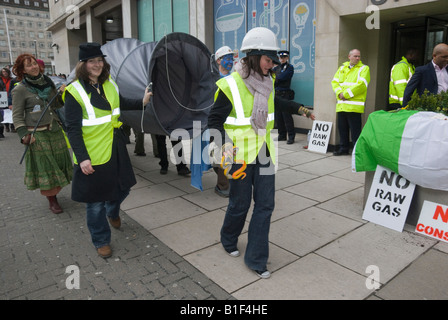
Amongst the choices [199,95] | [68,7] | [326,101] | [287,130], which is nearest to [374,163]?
[199,95]

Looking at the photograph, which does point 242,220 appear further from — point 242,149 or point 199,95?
point 199,95

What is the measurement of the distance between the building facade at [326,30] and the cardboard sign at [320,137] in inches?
5.6

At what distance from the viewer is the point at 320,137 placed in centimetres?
791

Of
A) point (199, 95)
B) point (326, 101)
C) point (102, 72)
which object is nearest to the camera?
point (102, 72)

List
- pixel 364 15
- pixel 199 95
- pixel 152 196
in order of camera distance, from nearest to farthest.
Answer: pixel 152 196 → pixel 199 95 → pixel 364 15

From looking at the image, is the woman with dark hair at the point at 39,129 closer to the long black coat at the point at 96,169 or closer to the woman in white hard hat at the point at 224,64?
the long black coat at the point at 96,169

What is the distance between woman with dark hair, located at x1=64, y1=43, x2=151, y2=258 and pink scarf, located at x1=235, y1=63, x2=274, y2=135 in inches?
53.9

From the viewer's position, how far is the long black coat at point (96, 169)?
3.29 m

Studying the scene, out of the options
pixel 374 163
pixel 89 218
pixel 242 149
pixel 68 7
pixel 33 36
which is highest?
pixel 33 36

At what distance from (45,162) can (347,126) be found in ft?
18.2

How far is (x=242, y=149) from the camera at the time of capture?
3.06m

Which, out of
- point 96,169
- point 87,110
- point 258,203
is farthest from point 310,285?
point 87,110

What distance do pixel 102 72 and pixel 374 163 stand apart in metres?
3.13
